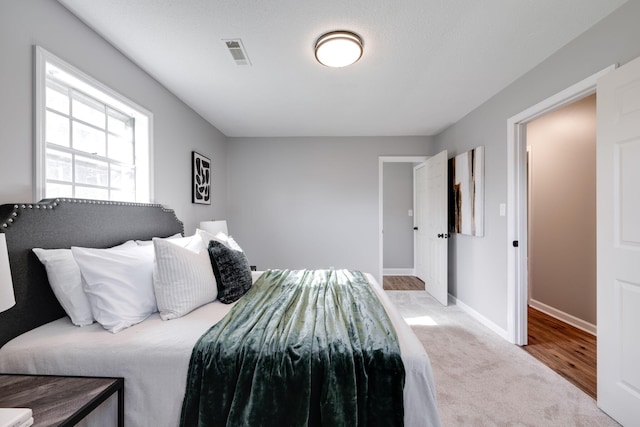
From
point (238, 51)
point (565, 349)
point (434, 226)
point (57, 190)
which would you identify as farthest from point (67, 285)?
point (434, 226)

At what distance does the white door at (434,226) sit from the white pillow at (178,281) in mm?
3113

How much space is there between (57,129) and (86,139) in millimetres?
215

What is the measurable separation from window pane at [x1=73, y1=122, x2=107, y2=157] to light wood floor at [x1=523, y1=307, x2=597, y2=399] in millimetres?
3897

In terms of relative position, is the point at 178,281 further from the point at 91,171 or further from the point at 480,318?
the point at 480,318

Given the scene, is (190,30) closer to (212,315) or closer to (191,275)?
(191,275)

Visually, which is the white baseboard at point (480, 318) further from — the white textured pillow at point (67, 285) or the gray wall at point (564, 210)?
the white textured pillow at point (67, 285)

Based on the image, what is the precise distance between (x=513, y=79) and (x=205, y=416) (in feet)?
11.2

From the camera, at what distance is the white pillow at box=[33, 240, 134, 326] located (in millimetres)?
1357

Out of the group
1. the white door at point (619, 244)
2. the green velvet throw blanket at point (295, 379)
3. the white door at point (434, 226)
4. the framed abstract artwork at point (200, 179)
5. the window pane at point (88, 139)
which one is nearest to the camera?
the green velvet throw blanket at point (295, 379)

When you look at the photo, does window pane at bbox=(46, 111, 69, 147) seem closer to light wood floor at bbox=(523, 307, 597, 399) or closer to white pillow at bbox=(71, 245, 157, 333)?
white pillow at bbox=(71, 245, 157, 333)

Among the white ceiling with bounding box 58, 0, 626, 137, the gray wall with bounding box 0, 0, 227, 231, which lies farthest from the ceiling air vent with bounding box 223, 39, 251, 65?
the gray wall with bounding box 0, 0, 227, 231

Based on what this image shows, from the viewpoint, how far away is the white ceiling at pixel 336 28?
160 centimetres

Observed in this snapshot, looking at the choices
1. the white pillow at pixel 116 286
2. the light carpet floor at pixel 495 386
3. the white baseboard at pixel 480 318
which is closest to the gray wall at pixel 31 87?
the white pillow at pixel 116 286

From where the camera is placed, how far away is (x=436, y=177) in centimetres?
383
